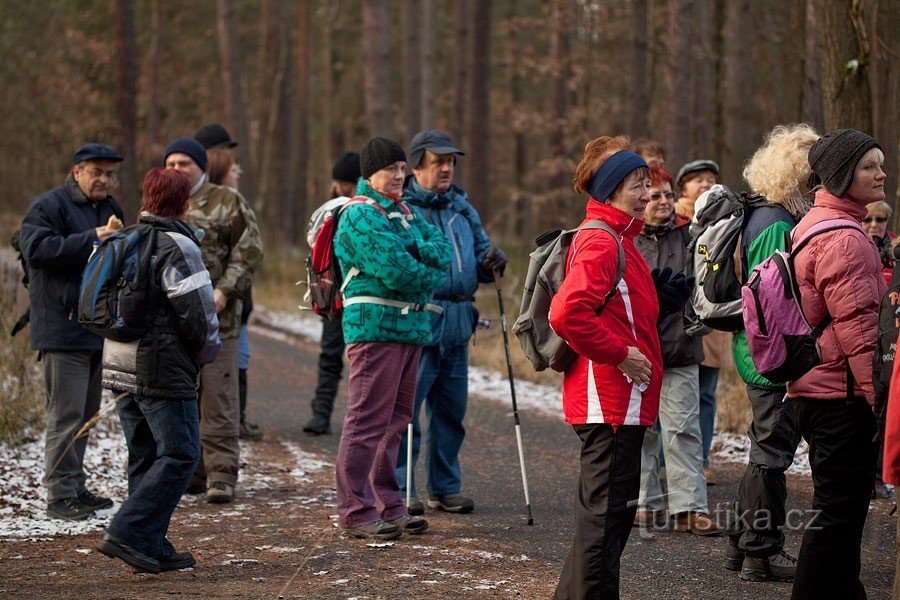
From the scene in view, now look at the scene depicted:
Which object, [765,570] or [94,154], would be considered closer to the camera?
[765,570]

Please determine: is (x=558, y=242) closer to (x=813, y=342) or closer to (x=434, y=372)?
(x=813, y=342)

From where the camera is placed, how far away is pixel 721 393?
1088cm

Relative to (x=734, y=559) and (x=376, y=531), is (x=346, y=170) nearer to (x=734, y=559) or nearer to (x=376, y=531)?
(x=376, y=531)

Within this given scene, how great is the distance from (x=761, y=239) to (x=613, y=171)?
1026mm

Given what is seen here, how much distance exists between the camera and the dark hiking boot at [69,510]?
6.97 meters

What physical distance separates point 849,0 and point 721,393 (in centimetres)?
381

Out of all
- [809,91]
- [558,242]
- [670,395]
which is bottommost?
[670,395]

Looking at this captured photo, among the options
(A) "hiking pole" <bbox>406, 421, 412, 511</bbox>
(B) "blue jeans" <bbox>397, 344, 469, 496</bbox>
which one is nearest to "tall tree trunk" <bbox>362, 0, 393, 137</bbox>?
(B) "blue jeans" <bbox>397, 344, 469, 496</bbox>

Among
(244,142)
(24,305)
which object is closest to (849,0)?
(24,305)

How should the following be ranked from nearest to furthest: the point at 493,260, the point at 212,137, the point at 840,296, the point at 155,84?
the point at 840,296 < the point at 493,260 < the point at 212,137 < the point at 155,84

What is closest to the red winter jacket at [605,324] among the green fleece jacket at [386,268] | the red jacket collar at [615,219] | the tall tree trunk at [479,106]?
the red jacket collar at [615,219]

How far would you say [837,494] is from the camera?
471cm

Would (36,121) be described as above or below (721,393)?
above

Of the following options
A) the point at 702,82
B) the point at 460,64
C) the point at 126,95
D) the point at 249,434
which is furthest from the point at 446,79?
the point at 249,434
